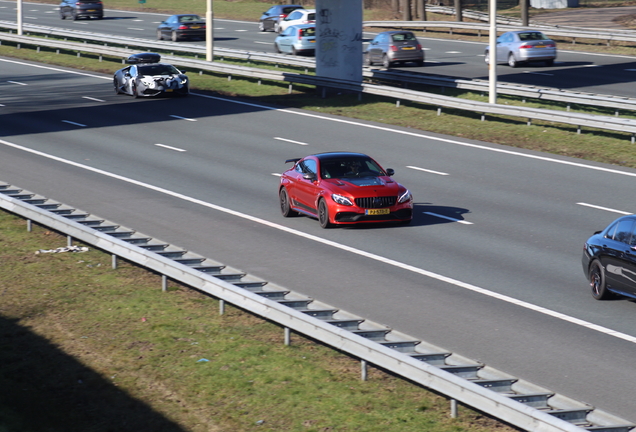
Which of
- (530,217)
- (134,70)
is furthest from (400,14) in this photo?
(530,217)

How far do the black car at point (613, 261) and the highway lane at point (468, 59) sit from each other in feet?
71.5

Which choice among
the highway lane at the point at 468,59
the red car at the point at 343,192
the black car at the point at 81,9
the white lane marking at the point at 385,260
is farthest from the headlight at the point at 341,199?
the black car at the point at 81,9

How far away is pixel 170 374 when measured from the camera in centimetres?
1009

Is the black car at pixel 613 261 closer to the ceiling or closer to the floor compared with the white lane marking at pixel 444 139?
closer to the floor

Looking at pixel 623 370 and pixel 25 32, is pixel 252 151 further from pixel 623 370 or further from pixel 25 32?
pixel 25 32

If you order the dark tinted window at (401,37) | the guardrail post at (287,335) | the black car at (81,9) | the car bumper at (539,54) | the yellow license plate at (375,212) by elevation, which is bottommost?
the guardrail post at (287,335)

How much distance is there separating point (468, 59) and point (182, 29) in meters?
18.5

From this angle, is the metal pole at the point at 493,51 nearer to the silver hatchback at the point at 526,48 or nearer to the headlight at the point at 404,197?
the silver hatchback at the point at 526,48

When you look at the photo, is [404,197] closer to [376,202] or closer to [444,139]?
[376,202]

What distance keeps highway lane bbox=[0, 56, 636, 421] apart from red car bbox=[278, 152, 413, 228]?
0.31m

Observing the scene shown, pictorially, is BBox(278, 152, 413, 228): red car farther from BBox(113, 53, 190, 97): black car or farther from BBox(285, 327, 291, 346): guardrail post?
BBox(113, 53, 190, 97): black car

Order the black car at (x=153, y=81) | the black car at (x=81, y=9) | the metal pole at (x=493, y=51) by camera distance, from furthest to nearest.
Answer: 1. the black car at (x=81, y=9)
2. the black car at (x=153, y=81)
3. the metal pole at (x=493, y=51)

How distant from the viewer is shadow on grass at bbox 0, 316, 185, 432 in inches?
359

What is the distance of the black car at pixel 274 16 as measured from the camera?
6209 centimetres
